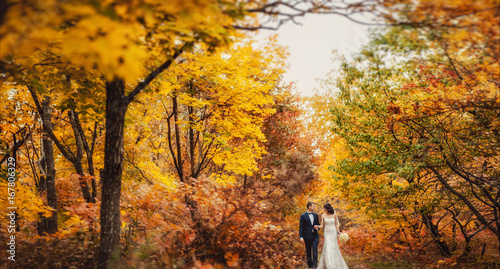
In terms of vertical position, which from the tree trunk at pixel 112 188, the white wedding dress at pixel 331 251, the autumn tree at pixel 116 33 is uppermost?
the autumn tree at pixel 116 33

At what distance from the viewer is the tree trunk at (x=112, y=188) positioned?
4.22m

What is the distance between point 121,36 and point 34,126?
12.4m

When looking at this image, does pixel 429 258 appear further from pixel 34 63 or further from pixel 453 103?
pixel 34 63

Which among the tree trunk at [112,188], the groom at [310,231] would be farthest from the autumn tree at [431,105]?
the tree trunk at [112,188]

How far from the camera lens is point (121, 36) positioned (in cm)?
186

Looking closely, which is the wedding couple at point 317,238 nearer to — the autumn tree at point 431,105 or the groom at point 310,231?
the groom at point 310,231

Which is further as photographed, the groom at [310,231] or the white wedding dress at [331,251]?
the groom at [310,231]

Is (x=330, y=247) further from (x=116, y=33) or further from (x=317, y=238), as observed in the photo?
(x=116, y=33)

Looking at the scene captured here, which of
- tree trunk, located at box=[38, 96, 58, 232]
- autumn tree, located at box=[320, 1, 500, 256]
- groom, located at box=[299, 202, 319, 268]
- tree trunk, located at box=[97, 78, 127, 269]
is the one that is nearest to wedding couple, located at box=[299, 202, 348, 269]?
groom, located at box=[299, 202, 319, 268]

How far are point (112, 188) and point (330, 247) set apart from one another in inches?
224

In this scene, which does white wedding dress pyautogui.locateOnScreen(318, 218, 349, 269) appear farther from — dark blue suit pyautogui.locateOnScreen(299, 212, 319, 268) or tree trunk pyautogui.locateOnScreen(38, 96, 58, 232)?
tree trunk pyautogui.locateOnScreen(38, 96, 58, 232)

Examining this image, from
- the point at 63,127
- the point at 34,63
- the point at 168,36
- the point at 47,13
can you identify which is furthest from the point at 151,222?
the point at 63,127

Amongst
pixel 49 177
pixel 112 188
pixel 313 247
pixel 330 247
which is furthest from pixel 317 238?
pixel 49 177

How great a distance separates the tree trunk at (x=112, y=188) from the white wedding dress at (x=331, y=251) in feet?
17.1
